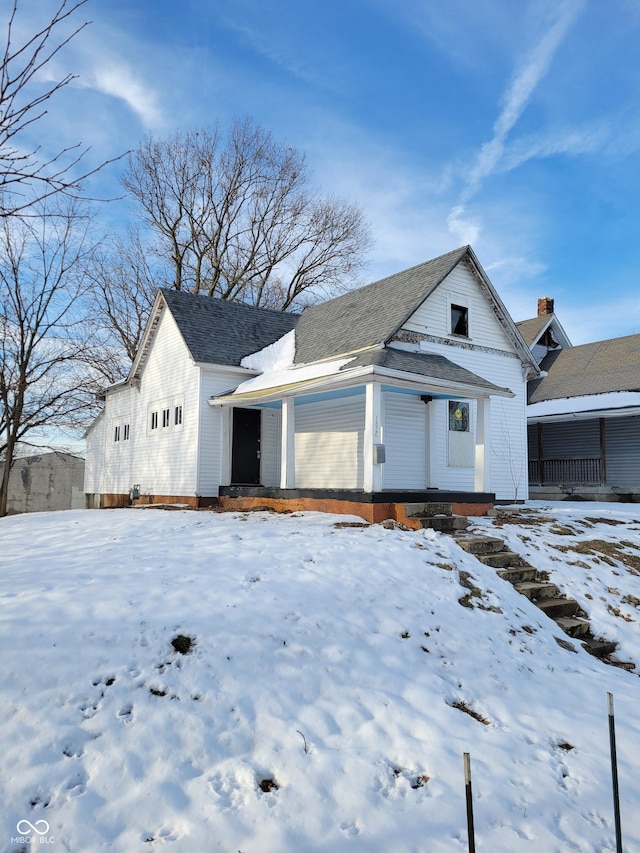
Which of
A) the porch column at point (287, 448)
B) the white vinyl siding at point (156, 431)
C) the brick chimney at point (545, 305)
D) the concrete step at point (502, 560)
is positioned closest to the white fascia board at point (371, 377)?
the porch column at point (287, 448)

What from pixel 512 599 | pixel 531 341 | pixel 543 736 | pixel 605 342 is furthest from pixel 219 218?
pixel 543 736

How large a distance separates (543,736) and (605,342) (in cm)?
2381

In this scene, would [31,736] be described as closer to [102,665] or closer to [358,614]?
[102,665]

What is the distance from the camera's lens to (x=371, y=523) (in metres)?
10.9

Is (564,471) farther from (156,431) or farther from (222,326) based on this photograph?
(156,431)

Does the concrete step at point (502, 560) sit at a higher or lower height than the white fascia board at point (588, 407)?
lower

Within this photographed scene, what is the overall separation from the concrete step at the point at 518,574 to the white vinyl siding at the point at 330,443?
5.60m

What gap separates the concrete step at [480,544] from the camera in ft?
30.9

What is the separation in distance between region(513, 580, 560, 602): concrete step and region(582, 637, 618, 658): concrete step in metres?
0.95

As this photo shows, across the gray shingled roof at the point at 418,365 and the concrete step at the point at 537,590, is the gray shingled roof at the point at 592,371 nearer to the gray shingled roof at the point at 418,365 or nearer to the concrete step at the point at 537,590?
the gray shingled roof at the point at 418,365

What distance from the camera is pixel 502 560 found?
30.3ft

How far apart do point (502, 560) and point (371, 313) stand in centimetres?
868

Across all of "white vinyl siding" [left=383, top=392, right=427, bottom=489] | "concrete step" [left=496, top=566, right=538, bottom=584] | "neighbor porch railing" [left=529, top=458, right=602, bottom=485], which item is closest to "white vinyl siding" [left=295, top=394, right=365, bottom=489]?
"white vinyl siding" [left=383, top=392, right=427, bottom=489]

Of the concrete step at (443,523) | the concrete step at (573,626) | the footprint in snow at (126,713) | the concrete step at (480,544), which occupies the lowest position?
the concrete step at (573,626)
